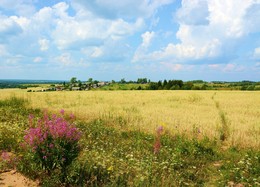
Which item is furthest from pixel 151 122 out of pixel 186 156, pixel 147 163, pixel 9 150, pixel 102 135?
pixel 9 150

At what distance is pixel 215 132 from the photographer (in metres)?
10.7

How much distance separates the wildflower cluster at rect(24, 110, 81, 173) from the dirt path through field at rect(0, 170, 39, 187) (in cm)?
75

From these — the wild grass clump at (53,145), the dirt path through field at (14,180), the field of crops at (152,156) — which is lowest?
the dirt path through field at (14,180)

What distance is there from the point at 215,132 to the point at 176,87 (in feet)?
227

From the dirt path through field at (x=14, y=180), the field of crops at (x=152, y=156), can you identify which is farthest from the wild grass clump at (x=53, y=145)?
the dirt path through field at (x=14, y=180)

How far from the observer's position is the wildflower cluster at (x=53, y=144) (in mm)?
5246

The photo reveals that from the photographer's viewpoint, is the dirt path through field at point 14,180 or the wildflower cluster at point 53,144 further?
the dirt path through field at point 14,180

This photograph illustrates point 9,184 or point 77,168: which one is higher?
point 77,168

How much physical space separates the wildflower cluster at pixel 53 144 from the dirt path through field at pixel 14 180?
0.75 metres

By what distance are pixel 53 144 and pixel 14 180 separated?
1700mm

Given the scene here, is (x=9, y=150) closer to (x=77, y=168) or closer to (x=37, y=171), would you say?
(x=37, y=171)

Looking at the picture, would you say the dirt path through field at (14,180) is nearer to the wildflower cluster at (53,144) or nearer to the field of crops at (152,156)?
the field of crops at (152,156)

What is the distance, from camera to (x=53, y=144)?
529 centimetres

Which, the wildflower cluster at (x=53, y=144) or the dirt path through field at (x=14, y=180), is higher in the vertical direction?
the wildflower cluster at (x=53, y=144)
